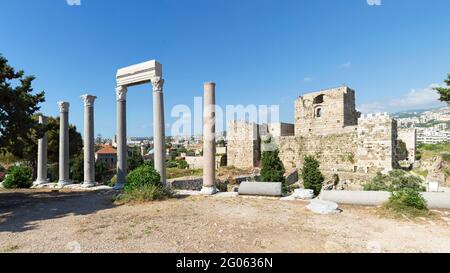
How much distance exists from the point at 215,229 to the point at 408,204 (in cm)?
568

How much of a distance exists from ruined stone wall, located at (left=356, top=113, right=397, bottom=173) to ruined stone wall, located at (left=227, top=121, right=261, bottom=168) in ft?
46.4

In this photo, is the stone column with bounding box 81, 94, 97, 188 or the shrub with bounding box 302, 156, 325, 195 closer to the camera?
the stone column with bounding box 81, 94, 97, 188

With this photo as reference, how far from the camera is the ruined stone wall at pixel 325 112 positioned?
98.8 ft

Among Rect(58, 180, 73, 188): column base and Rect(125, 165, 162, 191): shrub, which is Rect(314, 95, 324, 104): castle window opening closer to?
Rect(125, 165, 162, 191): shrub

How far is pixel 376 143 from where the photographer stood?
24000 millimetres

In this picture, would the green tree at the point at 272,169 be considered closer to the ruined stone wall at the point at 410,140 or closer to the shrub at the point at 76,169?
the ruined stone wall at the point at 410,140

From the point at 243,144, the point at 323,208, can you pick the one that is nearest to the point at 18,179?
the point at 323,208

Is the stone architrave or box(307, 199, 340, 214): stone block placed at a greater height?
the stone architrave

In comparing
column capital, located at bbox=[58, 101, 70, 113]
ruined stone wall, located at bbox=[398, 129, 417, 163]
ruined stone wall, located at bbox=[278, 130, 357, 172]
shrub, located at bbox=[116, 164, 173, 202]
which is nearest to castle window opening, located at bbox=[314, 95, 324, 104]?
ruined stone wall, located at bbox=[278, 130, 357, 172]

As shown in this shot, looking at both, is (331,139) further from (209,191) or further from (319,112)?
(209,191)

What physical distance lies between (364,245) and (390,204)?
3462mm

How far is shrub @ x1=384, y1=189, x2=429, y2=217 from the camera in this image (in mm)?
7420
